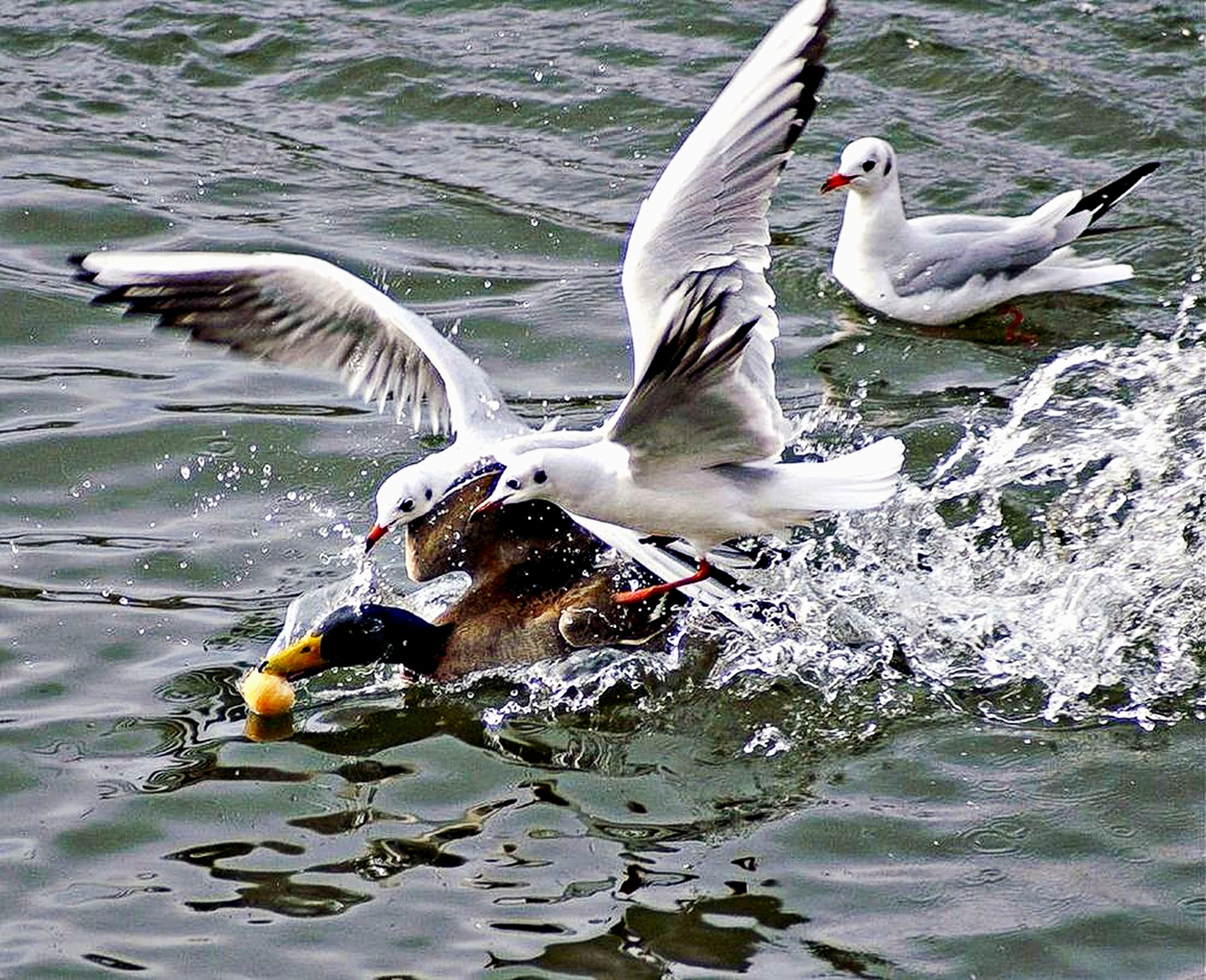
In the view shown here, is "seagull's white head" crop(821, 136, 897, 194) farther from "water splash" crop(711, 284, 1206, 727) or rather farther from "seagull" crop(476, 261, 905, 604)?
"seagull" crop(476, 261, 905, 604)

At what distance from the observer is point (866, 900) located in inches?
196

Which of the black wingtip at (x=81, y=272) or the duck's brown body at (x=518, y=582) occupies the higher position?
the black wingtip at (x=81, y=272)

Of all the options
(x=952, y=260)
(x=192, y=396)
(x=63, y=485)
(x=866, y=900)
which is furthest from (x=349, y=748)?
(x=952, y=260)

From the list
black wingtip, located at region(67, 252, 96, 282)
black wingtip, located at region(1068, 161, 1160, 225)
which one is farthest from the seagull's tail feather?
black wingtip, located at region(1068, 161, 1160, 225)

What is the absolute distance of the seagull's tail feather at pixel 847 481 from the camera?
5738 millimetres

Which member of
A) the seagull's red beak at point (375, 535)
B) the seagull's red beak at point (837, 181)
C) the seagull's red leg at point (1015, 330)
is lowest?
the seagull's red beak at point (375, 535)

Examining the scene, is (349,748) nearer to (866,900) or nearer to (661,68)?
(866,900)

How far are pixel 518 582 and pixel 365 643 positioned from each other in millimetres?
587

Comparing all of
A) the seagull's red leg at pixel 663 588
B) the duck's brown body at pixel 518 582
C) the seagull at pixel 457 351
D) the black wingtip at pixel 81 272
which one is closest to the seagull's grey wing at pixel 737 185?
the seagull at pixel 457 351

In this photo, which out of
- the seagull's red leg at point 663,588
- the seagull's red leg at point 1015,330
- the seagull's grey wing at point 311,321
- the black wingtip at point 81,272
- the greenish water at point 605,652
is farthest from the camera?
the seagull's red leg at point 1015,330

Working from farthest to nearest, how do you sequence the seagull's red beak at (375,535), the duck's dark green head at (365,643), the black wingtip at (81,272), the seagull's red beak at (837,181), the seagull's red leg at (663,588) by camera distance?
1. the seagull's red beak at (837,181)
2. the black wingtip at (81,272)
3. the seagull's red beak at (375,535)
4. the seagull's red leg at (663,588)
5. the duck's dark green head at (365,643)

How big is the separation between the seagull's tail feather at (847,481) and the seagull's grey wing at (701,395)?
131 mm

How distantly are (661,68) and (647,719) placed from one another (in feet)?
19.5

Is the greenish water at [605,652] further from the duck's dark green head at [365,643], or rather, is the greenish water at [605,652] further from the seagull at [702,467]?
the seagull at [702,467]
